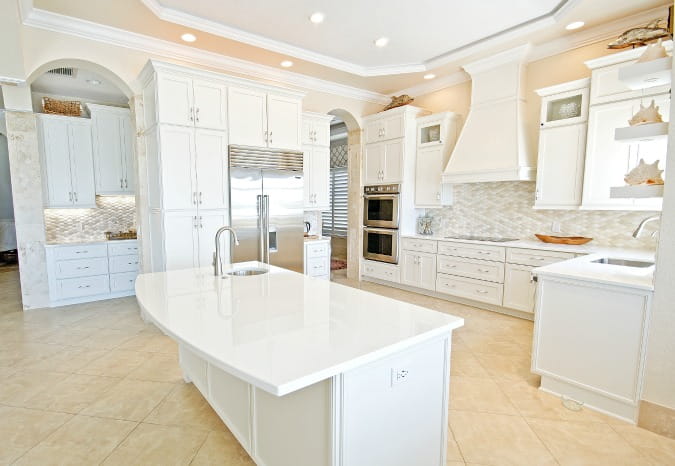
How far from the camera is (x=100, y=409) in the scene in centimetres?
221

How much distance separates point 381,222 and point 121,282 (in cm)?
395

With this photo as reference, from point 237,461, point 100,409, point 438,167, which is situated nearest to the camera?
point 237,461

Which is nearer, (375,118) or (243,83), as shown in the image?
(243,83)

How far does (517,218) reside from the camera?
14.3 feet

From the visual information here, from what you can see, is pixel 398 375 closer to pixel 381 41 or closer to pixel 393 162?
pixel 381 41

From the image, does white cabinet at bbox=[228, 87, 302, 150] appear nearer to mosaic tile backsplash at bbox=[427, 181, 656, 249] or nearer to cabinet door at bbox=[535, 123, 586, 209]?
mosaic tile backsplash at bbox=[427, 181, 656, 249]

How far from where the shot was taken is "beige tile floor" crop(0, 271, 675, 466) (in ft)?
5.96

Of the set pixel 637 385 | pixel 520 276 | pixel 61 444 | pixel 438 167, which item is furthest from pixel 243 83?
pixel 637 385

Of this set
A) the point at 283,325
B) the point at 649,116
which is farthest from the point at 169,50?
the point at 649,116

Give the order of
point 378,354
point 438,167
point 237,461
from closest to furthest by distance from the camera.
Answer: point 378,354 < point 237,461 < point 438,167

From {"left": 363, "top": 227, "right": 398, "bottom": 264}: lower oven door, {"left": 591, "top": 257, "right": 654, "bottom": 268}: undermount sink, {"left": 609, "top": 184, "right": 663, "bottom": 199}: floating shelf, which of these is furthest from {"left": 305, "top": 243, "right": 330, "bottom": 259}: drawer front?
{"left": 609, "top": 184, "right": 663, "bottom": 199}: floating shelf

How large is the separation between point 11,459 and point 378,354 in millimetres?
2124

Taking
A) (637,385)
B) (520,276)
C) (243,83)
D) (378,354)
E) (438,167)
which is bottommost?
(637,385)

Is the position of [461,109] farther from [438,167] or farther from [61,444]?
[61,444]
